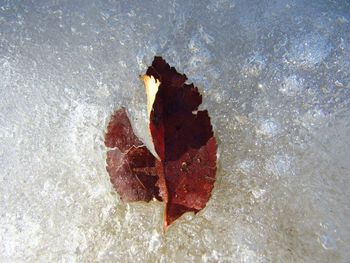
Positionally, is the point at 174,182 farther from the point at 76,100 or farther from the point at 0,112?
the point at 0,112

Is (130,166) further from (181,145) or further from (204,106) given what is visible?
(204,106)

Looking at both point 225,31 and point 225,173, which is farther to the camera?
point 225,31

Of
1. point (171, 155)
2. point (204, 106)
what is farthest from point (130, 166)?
point (204, 106)

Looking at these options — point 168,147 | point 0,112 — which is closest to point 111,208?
point 168,147

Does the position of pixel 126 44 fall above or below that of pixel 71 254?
above
